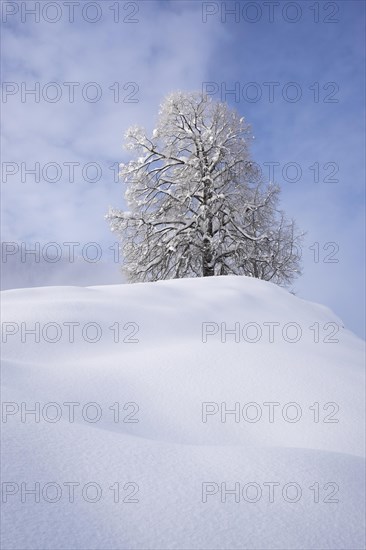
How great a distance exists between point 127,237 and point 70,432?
1182 cm

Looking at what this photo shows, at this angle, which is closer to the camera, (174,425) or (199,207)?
(174,425)

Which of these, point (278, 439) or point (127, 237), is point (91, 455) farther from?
point (127, 237)

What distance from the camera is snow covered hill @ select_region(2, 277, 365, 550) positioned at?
3.46 ft

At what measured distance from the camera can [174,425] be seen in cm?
200

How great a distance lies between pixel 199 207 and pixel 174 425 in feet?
36.2

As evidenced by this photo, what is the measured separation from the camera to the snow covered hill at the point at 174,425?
3.46 feet

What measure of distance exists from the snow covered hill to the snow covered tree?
26.6 feet

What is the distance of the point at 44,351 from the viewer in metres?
2.80

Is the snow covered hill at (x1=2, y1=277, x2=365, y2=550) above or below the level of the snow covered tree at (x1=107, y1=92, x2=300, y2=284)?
below

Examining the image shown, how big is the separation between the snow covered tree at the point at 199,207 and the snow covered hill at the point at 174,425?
812cm

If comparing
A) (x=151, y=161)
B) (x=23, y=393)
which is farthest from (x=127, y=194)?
(x=23, y=393)

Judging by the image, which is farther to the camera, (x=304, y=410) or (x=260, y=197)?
(x=260, y=197)

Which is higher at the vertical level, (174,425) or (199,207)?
(199,207)

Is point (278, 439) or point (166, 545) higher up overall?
point (166, 545)
